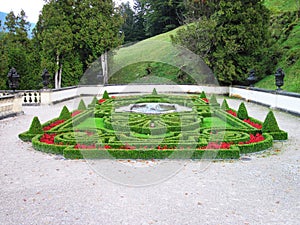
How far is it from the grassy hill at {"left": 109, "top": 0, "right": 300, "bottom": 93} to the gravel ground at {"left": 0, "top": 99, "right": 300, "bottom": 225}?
57.8 ft

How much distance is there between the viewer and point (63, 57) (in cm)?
2944

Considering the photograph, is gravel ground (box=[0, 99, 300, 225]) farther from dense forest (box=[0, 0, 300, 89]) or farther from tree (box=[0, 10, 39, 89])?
dense forest (box=[0, 0, 300, 89])

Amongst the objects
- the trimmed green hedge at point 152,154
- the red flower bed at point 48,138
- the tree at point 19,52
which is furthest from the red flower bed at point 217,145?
the tree at point 19,52

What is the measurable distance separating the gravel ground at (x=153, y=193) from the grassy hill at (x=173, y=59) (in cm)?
1762

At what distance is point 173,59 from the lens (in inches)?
1447

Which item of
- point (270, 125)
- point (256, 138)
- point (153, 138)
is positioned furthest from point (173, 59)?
point (256, 138)

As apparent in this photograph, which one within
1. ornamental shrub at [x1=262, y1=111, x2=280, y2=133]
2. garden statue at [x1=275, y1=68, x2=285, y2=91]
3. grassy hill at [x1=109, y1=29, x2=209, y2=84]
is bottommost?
ornamental shrub at [x1=262, y1=111, x2=280, y2=133]

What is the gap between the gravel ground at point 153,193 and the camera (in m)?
5.09

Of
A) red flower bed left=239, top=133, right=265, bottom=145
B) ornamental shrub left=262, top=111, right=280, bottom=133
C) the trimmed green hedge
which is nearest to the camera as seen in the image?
the trimmed green hedge

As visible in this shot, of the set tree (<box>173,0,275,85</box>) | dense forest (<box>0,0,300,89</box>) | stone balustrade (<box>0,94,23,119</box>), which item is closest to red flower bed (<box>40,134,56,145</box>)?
stone balustrade (<box>0,94,23,119</box>)

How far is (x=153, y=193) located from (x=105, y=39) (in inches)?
998

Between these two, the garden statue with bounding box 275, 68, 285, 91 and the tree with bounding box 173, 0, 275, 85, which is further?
the tree with bounding box 173, 0, 275, 85

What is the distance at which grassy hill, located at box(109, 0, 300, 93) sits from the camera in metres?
26.5

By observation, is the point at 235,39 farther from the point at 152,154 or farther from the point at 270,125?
the point at 152,154
